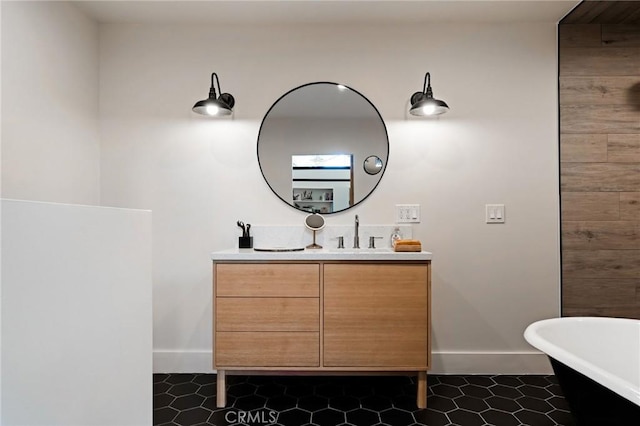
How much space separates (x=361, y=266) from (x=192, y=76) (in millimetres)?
1743

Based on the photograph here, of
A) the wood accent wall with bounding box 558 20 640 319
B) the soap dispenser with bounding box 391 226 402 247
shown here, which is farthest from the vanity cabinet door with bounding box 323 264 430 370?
the wood accent wall with bounding box 558 20 640 319

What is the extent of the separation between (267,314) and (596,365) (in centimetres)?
161

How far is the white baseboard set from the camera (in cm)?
250

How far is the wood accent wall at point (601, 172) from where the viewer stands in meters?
2.47

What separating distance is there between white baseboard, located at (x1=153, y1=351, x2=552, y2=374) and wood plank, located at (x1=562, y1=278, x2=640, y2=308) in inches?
18.2

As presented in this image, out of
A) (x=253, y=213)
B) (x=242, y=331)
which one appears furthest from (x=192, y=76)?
(x=242, y=331)

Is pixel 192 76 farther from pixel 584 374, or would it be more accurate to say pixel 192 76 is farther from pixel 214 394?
pixel 584 374

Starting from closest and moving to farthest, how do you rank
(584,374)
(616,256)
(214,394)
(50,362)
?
(50,362) < (584,374) < (214,394) < (616,256)

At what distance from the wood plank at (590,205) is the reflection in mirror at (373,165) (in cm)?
122

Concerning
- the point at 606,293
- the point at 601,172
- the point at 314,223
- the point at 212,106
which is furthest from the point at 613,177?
the point at 212,106

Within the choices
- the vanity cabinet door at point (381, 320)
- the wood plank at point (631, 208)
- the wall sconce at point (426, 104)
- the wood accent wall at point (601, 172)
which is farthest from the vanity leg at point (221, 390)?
the wood plank at point (631, 208)

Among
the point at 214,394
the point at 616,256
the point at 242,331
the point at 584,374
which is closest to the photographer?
the point at 584,374

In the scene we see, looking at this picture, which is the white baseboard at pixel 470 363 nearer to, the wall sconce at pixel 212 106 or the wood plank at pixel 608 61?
the wall sconce at pixel 212 106

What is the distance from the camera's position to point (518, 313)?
8.32 ft
